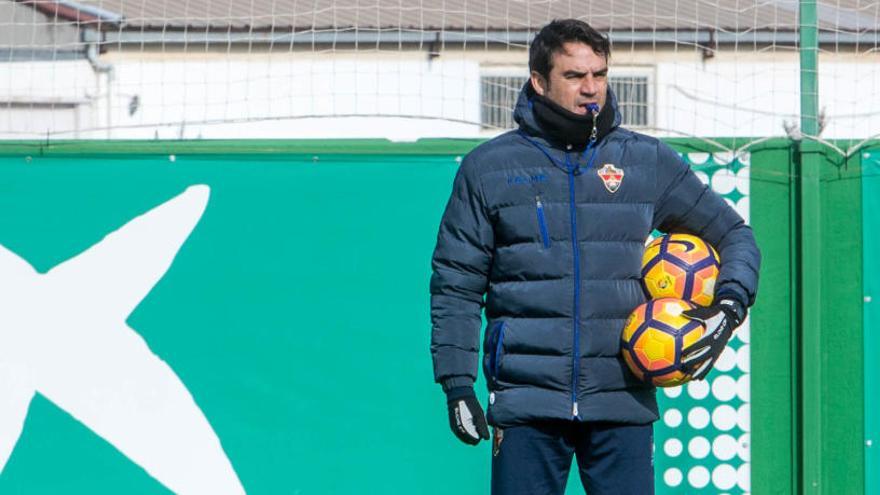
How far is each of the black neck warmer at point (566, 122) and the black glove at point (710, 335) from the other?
598mm

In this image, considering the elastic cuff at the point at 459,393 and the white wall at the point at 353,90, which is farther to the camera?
the white wall at the point at 353,90

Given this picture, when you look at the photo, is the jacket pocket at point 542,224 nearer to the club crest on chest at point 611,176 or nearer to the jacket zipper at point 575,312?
the jacket zipper at point 575,312

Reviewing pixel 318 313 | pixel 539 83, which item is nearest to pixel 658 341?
pixel 539 83

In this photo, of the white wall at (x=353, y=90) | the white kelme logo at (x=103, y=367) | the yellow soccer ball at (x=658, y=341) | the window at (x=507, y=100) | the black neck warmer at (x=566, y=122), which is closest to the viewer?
the yellow soccer ball at (x=658, y=341)

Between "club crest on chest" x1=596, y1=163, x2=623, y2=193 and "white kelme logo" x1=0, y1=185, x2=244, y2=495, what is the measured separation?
1980 millimetres

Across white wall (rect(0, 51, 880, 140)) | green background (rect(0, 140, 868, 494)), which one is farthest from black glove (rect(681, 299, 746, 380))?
white wall (rect(0, 51, 880, 140))

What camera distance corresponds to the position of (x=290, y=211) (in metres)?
5.15

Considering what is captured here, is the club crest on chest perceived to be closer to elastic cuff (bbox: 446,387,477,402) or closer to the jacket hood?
the jacket hood

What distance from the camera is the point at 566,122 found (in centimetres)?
386

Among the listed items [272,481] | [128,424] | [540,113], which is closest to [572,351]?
[540,113]

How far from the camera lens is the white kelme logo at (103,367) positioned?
200 inches

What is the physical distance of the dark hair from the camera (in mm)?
3904

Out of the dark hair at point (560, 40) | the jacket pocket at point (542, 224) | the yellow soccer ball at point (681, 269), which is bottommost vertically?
the yellow soccer ball at point (681, 269)

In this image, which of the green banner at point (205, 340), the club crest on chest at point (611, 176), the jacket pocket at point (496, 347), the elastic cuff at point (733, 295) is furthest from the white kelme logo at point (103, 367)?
the elastic cuff at point (733, 295)
